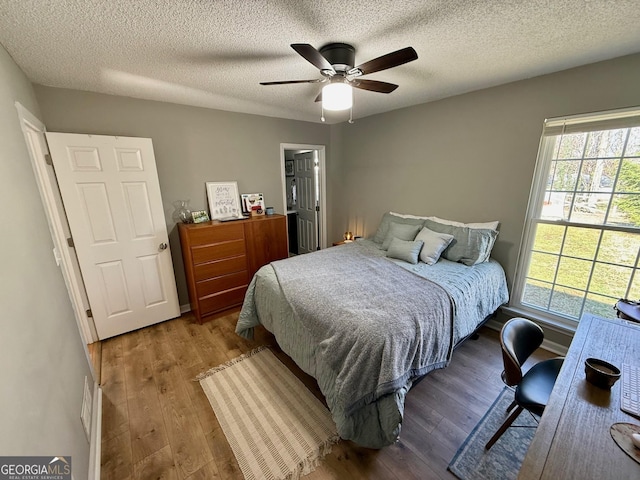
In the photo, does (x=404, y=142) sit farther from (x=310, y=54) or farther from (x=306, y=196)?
(x=310, y=54)

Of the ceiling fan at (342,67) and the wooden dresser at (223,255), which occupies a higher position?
the ceiling fan at (342,67)

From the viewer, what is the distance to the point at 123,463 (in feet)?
4.64

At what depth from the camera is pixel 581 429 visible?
847 millimetres

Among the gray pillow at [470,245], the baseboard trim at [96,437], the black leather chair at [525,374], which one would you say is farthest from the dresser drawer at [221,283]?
the black leather chair at [525,374]

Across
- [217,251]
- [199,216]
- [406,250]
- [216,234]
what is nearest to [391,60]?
[406,250]

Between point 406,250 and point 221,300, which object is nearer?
point 406,250

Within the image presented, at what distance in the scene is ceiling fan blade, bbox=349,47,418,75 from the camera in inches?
50.6

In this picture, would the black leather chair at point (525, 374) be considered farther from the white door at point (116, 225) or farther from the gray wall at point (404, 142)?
the white door at point (116, 225)

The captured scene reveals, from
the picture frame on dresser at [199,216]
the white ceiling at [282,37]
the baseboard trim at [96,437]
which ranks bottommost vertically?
the baseboard trim at [96,437]

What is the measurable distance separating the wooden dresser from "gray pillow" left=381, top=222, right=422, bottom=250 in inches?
53.2

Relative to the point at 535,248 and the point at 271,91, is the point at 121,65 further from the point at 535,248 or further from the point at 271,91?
the point at 535,248

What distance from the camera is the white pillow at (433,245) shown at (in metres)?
2.48

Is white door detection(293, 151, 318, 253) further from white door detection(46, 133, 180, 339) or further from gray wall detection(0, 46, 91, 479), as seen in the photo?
gray wall detection(0, 46, 91, 479)

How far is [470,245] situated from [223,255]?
263 centimetres
